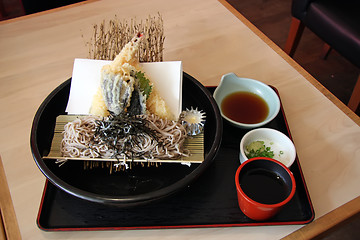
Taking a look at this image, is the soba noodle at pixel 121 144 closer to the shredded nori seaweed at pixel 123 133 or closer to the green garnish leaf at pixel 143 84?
the shredded nori seaweed at pixel 123 133

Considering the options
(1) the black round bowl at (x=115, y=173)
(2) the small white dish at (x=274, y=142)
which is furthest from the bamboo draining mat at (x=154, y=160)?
(2) the small white dish at (x=274, y=142)

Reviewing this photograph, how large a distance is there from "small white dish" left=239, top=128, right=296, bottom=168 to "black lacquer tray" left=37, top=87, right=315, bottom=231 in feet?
0.26

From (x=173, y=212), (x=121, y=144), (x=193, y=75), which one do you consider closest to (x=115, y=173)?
(x=121, y=144)

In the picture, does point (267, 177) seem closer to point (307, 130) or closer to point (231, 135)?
point (231, 135)

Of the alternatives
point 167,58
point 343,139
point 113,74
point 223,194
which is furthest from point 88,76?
point 343,139

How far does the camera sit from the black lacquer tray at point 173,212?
99 cm

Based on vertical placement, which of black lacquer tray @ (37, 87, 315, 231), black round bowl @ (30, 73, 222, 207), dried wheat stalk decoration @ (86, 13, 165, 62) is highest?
dried wheat stalk decoration @ (86, 13, 165, 62)

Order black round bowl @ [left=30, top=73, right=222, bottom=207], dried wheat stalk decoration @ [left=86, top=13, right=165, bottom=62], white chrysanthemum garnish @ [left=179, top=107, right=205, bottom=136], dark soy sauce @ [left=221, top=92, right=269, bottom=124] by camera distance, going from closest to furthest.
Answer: black round bowl @ [left=30, top=73, right=222, bottom=207] < white chrysanthemum garnish @ [left=179, top=107, right=205, bottom=136] < dark soy sauce @ [left=221, top=92, right=269, bottom=124] < dried wheat stalk decoration @ [left=86, top=13, right=165, bottom=62]

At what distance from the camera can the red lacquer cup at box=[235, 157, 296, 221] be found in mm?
932

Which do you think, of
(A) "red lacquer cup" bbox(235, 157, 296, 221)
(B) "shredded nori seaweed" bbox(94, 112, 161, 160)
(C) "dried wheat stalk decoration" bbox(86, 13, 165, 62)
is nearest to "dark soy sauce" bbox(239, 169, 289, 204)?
(A) "red lacquer cup" bbox(235, 157, 296, 221)

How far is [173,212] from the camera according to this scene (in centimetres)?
102

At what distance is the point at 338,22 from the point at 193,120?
4.59 feet

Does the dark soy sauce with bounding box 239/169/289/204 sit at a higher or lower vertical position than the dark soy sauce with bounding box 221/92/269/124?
higher

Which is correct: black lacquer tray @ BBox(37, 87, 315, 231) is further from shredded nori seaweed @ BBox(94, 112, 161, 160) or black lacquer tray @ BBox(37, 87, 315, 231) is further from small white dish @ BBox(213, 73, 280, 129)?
small white dish @ BBox(213, 73, 280, 129)
